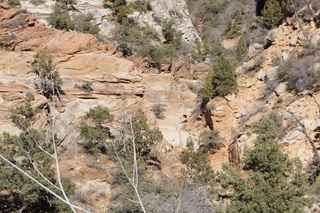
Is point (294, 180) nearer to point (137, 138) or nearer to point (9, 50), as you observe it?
point (137, 138)

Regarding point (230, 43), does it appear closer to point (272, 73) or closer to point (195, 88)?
point (195, 88)

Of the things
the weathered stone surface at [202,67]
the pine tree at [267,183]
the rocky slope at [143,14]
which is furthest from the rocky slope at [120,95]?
the rocky slope at [143,14]

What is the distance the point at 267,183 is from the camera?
9.56 meters

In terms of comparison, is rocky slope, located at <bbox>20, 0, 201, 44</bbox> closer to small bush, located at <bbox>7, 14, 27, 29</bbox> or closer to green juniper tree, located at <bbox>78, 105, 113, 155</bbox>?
small bush, located at <bbox>7, 14, 27, 29</bbox>

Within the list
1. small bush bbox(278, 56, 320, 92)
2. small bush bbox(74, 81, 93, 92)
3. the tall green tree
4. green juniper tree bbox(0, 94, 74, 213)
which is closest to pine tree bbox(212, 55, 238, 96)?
the tall green tree

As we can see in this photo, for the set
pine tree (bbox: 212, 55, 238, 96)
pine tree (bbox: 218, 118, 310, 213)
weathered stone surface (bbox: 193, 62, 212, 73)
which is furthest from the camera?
weathered stone surface (bbox: 193, 62, 212, 73)

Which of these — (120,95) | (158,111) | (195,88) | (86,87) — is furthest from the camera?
(195,88)

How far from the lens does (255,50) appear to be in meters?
28.6

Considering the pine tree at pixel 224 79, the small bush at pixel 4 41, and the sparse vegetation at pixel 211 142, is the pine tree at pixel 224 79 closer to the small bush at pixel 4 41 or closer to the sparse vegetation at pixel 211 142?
the sparse vegetation at pixel 211 142

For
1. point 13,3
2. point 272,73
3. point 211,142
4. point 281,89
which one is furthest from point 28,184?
point 13,3

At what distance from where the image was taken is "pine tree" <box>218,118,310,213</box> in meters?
Answer: 9.15

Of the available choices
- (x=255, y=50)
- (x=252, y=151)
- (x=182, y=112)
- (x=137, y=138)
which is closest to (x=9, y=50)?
(x=137, y=138)

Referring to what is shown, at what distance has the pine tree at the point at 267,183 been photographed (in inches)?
360

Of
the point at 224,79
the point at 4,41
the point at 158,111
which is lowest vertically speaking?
the point at 158,111
